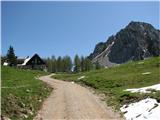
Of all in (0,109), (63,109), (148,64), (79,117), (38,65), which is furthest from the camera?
(38,65)

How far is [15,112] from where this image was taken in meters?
28.7

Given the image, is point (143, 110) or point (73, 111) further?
point (73, 111)

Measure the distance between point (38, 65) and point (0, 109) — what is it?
528 feet

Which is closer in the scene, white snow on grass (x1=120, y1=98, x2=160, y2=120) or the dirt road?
white snow on grass (x1=120, y1=98, x2=160, y2=120)

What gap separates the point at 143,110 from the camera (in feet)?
99.1

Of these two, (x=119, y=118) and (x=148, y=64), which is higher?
(x=148, y=64)

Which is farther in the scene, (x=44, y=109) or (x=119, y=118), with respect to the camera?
(x=44, y=109)

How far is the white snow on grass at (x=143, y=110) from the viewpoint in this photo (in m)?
26.9

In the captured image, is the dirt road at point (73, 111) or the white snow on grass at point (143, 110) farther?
the dirt road at point (73, 111)

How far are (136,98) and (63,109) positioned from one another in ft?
27.9

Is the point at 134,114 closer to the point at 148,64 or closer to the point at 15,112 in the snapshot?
the point at 15,112

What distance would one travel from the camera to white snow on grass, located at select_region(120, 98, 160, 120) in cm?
2695

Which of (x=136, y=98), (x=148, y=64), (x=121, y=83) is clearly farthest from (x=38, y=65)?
(x=136, y=98)

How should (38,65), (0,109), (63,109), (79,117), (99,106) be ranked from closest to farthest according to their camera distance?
(0,109) < (79,117) < (63,109) < (99,106) < (38,65)
